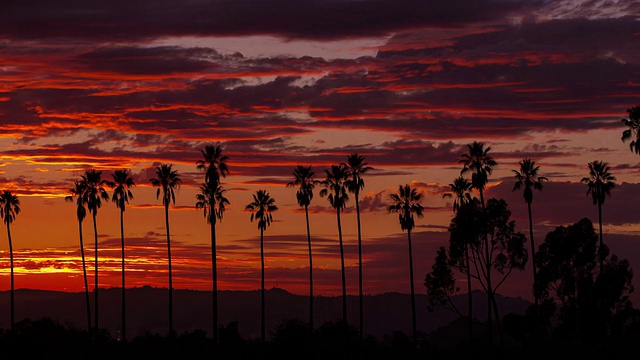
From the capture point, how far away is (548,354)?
117 meters

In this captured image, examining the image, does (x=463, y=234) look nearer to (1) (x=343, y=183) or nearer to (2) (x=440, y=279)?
(2) (x=440, y=279)

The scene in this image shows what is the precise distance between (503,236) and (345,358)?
26.7m

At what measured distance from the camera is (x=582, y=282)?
12000 cm

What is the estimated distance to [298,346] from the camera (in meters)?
114

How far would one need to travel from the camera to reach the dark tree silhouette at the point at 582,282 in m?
116

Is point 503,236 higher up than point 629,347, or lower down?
higher up

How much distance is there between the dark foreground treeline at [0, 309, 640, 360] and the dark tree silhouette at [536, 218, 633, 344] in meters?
1.95

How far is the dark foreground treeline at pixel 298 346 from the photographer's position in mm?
114750

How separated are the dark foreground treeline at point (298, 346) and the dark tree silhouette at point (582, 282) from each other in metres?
1.95

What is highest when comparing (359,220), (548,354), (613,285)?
(359,220)

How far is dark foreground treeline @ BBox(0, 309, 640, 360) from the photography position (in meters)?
115

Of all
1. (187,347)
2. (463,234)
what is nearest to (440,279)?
(463,234)

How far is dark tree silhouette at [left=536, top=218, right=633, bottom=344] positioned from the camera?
11644 centimetres

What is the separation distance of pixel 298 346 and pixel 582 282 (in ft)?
109
